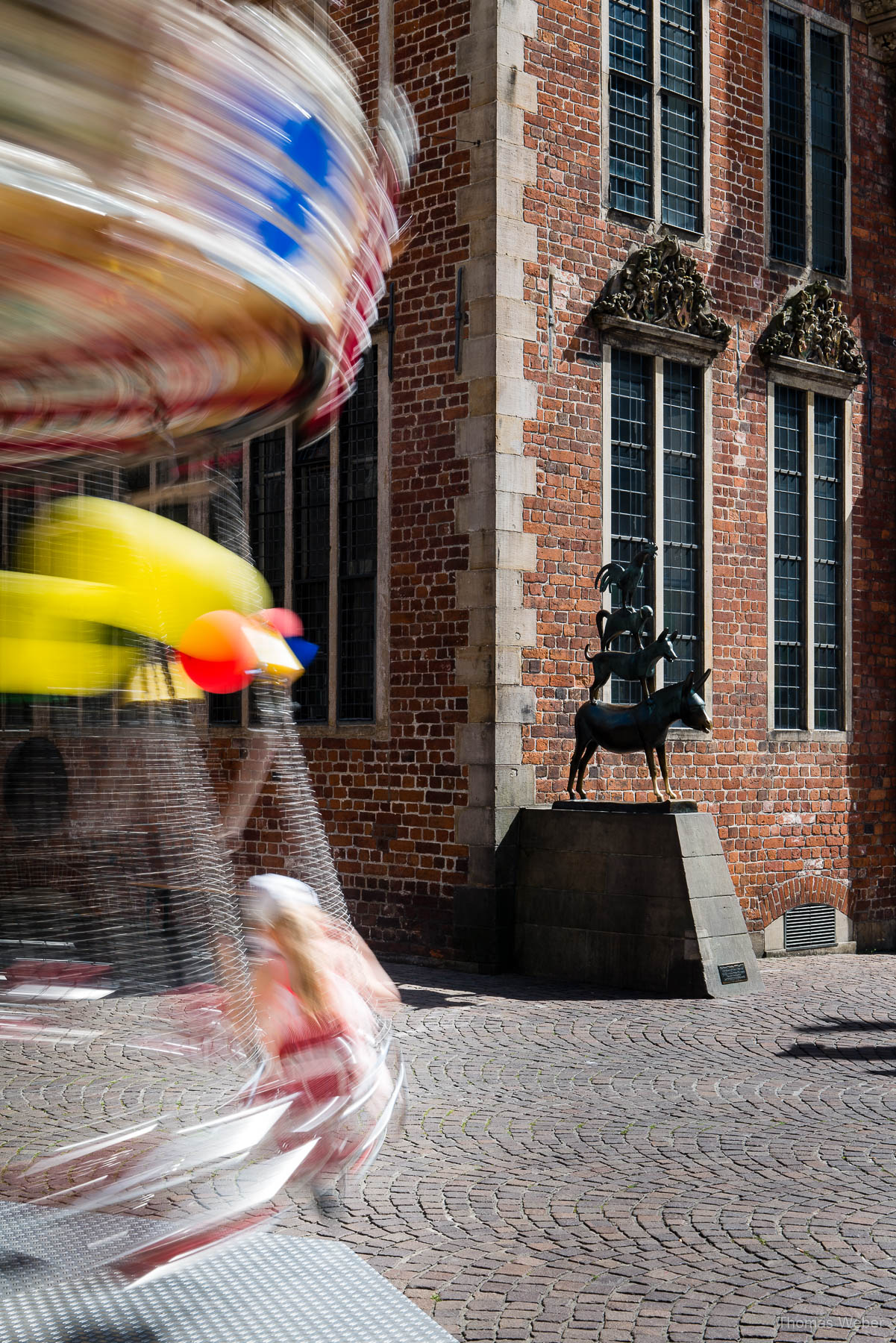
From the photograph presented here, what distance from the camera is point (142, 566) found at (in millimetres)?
4367

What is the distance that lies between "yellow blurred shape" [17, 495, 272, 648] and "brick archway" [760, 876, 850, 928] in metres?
11.5

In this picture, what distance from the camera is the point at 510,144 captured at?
13188 millimetres

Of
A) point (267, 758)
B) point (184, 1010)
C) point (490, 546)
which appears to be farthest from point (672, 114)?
point (184, 1010)

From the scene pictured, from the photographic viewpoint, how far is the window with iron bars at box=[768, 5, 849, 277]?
1606 cm

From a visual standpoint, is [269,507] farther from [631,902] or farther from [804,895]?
[804,895]

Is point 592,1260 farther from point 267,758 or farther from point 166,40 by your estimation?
point 267,758

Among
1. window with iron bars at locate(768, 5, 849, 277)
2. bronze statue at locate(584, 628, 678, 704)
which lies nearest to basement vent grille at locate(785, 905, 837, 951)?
bronze statue at locate(584, 628, 678, 704)

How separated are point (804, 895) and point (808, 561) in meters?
3.37

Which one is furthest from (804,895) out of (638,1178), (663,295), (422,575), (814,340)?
(638,1178)

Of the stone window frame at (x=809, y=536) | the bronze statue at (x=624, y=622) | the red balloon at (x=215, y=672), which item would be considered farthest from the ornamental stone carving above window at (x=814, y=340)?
the red balloon at (x=215, y=672)

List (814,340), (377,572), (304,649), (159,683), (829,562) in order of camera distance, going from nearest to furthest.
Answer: (159,683), (377,572), (304,649), (814,340), (829,562)

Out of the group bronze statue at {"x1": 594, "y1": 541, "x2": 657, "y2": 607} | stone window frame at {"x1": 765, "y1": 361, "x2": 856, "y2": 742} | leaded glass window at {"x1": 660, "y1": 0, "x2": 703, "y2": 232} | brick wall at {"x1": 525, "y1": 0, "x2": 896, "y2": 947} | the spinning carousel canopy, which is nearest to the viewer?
the spinning carousel canopy

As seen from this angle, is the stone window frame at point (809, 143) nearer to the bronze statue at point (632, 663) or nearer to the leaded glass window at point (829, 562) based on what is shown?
the leaded glass window at point (829, 562)

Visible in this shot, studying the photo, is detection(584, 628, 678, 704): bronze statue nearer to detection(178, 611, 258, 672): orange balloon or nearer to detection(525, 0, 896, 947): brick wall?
detection(525, 0, 896, 947): brick wall
